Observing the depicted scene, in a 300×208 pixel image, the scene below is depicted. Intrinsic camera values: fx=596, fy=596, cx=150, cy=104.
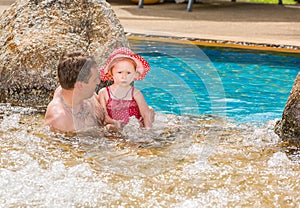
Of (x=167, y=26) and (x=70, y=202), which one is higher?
(x=70, y=202)

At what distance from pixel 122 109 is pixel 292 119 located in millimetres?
1228

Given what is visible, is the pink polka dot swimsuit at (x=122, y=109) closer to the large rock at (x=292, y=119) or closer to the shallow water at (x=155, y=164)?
the shallow water at (x=155, y=164)

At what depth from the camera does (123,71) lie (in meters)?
4.25

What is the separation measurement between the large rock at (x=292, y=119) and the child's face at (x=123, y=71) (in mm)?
1143

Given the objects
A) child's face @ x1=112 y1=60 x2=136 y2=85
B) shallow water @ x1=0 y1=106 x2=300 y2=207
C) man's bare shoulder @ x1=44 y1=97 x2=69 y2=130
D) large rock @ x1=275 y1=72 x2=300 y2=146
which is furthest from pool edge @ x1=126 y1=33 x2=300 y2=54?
man's bare shoulder @ x1=44 y1=97 x2=69 y2=130

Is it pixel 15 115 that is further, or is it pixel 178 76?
pixel 178 76

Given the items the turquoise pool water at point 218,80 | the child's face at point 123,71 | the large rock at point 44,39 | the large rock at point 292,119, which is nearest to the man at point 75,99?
the child's face at point 123,71

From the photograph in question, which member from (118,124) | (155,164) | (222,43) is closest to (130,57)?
(118,124)

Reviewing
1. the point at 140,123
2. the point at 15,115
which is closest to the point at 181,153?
the point at 140,123

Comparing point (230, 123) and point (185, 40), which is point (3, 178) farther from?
point (185, 40)

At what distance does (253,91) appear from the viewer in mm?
6766

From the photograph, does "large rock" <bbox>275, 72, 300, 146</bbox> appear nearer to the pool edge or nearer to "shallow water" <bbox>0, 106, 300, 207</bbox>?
"shallow water" <bbox>0, 106, 300, 207</bbox>

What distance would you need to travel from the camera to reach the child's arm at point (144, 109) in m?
4.36

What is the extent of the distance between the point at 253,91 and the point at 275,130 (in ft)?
7.30
